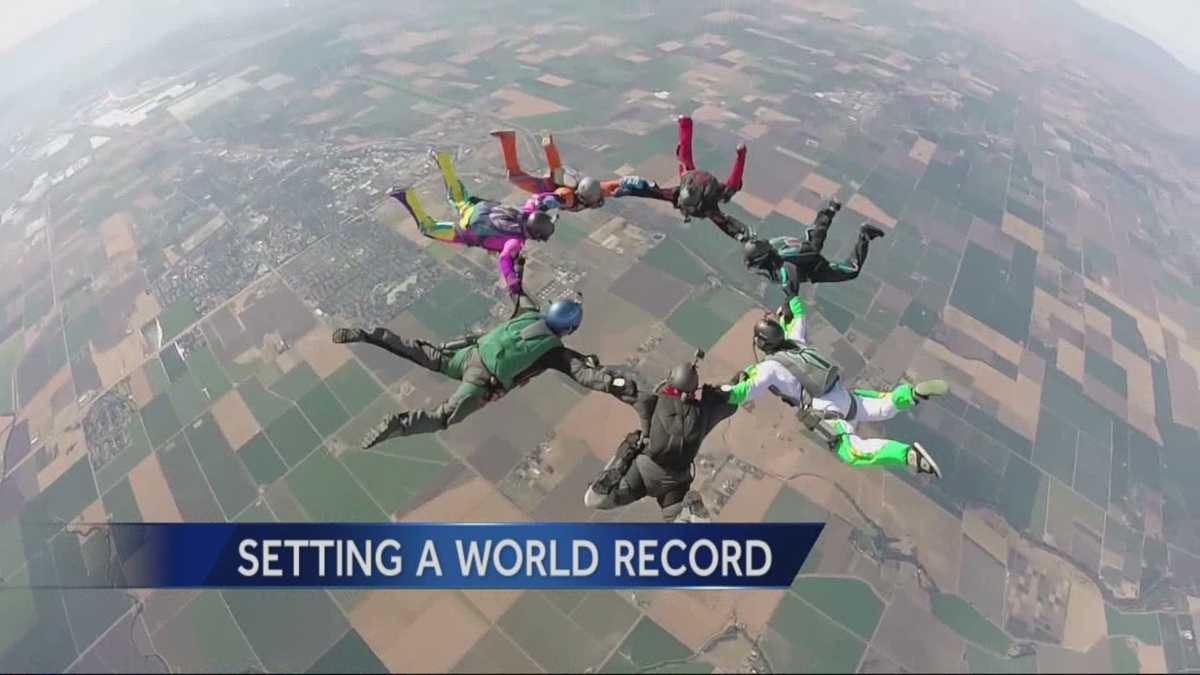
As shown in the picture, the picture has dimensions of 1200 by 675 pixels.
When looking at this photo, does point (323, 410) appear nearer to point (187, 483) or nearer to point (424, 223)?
point (187, 483)

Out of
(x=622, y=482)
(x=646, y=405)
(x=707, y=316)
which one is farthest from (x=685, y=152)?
(x=707, y=316)

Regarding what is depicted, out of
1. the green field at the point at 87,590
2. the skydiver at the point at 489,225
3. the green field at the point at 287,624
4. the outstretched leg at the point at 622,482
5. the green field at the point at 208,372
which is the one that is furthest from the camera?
the green field at the point at 208,372

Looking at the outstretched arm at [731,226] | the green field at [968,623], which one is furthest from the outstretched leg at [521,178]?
the green field at [968,623]

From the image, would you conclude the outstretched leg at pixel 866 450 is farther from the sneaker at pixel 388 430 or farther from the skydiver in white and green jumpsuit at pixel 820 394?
the sneaker at pixel 388 430

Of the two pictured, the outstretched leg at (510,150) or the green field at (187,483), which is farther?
the green field at (187,483)

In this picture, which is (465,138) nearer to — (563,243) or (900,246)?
(563,243)

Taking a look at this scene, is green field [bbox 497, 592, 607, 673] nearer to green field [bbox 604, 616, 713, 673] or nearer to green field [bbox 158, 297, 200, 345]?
green field [bbox 604, 616, 713, 673]

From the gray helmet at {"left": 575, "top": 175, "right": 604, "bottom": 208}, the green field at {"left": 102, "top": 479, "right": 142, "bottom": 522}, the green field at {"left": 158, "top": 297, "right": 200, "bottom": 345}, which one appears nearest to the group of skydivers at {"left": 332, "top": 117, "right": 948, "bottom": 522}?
the gray helmet at {"left": 575, "top": 175, "right": 604, "bottom": 208}
